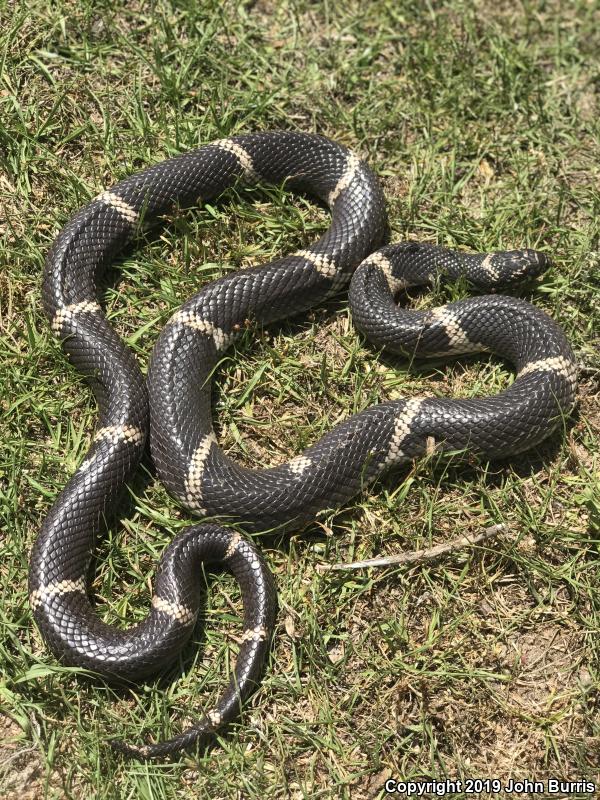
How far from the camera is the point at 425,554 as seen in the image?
255 inches

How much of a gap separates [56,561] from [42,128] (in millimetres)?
4240

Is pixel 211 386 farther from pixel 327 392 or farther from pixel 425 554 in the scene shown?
pixel 425 554

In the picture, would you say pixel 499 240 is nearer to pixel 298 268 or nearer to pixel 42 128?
pixel 298 268

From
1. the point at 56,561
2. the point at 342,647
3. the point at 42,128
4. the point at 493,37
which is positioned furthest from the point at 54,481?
the point at 493,37

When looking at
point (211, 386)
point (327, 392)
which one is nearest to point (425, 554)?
point (327, 392)

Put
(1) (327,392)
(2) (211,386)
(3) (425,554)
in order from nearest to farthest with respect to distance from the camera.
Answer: (3) (425,554) < (2) (211,386) < (1) (327,392)

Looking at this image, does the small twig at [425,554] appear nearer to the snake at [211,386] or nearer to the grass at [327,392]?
the grass at [327,392]

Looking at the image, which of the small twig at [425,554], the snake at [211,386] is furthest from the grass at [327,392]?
the snake at [211,386]

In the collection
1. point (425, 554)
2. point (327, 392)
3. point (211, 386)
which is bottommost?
point (425, 554)

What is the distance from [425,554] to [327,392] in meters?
1.65

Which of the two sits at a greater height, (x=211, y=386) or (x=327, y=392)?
(x=211, y=386)

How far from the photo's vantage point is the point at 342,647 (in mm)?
6312

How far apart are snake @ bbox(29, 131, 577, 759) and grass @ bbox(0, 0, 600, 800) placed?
0.71 feet

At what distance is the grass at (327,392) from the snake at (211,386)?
0.22m
